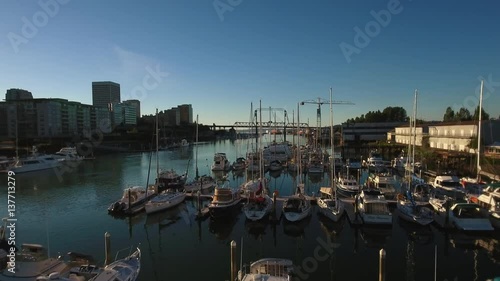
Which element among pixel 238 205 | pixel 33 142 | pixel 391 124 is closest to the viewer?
pixel 238 205

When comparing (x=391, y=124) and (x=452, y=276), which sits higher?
(x=391, y=124)

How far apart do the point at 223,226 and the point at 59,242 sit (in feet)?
37.3

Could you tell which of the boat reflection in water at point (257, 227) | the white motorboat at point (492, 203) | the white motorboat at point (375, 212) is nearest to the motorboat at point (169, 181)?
the boat reflection in water at point (257, 227)

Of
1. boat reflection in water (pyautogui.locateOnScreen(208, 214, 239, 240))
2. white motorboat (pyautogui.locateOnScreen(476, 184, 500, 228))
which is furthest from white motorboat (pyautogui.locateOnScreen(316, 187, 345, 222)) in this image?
white motorboat (pyautogui.locateOnScreen(476, 184, 500, 228))

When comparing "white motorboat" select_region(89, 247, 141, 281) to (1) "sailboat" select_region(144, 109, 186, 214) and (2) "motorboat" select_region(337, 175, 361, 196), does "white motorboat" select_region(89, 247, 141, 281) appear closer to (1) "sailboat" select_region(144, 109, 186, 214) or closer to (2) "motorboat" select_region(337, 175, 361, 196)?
(1) "sailboat" select_region(144, 109, 186, 214)

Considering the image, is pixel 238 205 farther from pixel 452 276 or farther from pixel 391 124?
pixel 391 124

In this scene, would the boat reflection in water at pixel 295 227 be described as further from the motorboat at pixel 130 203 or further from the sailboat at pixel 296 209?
the motorboat at pixel 130 203

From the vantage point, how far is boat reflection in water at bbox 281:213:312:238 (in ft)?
77.6

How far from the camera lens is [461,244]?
20938 millimetres

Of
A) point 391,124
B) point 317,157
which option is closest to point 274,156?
point 317,157

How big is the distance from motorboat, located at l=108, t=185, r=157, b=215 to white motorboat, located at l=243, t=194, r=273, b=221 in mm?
10219

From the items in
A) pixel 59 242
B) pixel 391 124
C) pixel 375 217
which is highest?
pixel 391 124

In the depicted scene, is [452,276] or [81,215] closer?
[452,276]

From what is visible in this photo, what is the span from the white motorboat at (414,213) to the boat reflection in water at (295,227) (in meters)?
7.01
